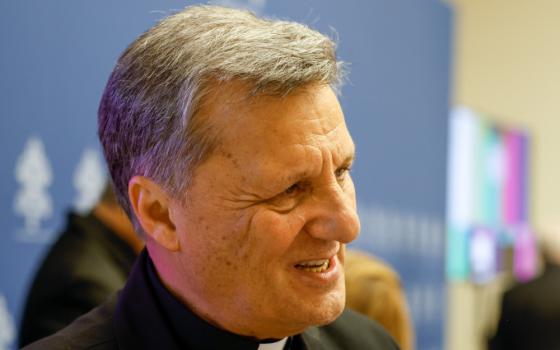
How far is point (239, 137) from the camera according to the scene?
1.30 meters

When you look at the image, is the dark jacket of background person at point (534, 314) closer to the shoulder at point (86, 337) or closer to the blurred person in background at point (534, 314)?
the blurred person in background at point (534, 314)

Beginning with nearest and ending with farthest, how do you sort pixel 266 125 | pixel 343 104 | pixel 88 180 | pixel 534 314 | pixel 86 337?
pixel 266 125 → pixel 86 337 → pixel 88 180 → pixel 343 104 → pixel 534 314

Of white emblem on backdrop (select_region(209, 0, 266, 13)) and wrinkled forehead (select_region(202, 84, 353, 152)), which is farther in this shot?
white emblem on backdrop (select_region(209, 0, 266, 13))

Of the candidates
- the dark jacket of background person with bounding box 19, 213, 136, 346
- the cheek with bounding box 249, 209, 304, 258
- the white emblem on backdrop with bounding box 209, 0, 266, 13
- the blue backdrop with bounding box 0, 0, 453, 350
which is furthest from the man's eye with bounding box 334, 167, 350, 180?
the white emblem on backdrop with bounding box 209, 0, 266, 13

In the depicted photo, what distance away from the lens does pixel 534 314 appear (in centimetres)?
461

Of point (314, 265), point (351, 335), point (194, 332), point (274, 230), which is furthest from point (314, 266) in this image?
point (351, 335)

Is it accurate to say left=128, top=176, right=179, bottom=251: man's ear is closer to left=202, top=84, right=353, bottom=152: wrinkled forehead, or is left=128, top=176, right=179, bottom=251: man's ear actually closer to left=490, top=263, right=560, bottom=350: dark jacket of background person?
left=202, top=84, right=353, bottom=152: wrinkled forehead

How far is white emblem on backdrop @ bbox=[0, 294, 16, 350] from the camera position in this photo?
2.07 m

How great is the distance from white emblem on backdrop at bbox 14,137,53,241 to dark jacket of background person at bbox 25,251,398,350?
74cm

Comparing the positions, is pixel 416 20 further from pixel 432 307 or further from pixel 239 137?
pixel 239 137

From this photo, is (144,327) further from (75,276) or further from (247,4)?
(247,4)

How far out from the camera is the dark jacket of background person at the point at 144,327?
4.50 feet

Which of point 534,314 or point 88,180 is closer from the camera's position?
point 88,180

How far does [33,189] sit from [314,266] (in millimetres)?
1112
